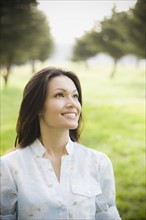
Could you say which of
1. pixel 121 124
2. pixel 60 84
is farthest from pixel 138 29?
pixel 60 84

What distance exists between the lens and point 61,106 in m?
1.25

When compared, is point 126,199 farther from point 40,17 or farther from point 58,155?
point 40,17

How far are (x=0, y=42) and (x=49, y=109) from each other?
2.95 ft

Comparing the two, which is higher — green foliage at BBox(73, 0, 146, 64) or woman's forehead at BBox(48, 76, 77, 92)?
green foliage at BBox(73, 0, 146, 64)

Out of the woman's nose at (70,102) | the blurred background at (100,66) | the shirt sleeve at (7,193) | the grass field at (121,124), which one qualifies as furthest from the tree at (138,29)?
the shirt sleeve at (7,193)

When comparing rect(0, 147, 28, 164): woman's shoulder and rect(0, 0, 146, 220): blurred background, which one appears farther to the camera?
rect(0, 0, 146, 220): blurred background

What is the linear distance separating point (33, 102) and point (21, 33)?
33.9 inches

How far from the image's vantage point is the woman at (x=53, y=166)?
3.89 ft

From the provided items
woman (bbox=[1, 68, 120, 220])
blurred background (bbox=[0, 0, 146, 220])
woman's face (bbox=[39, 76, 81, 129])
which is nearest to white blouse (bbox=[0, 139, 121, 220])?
woman (bbox=[1, 68, 120, 220])

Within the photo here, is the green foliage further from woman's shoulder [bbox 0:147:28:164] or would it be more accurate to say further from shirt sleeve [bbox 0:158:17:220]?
shirt sleeve [bbox 0:158:17:220]

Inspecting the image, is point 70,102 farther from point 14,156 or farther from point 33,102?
point 14,156

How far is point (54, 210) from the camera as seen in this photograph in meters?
1.18

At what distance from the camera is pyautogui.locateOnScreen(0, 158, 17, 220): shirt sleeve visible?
1183 millimetres

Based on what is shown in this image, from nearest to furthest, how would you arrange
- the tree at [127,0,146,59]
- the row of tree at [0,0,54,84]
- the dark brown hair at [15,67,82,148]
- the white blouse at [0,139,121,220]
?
the white blouse at [0,139,121,220] → the dark brown hair at [15,67,82,148] → the row of tree at [0,0,54,84] → the tree at [127,0,146,59]
